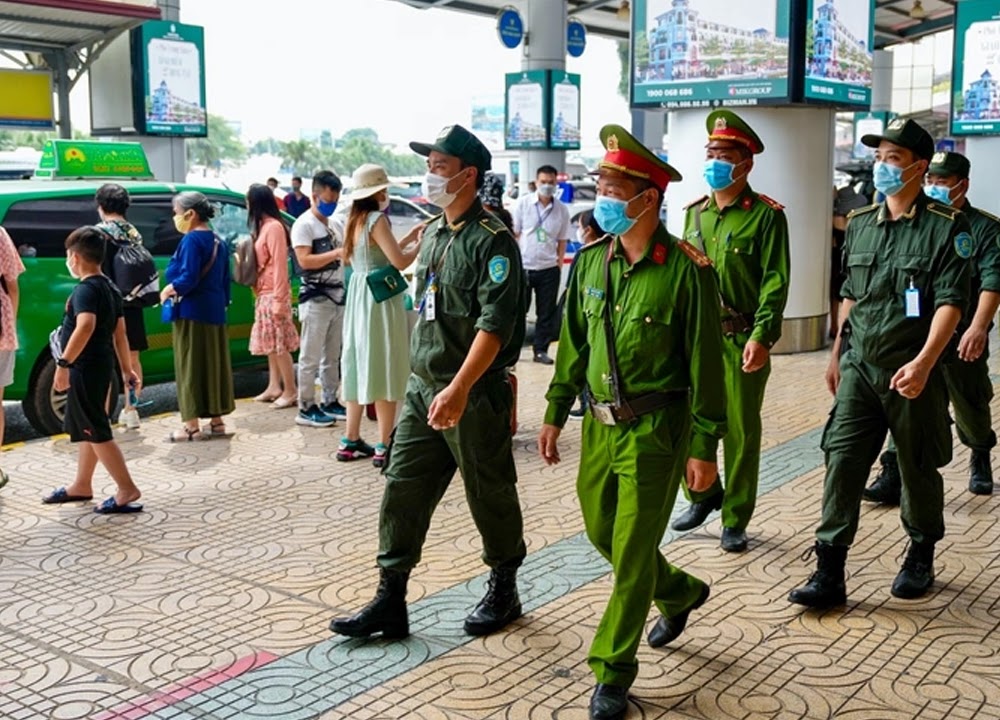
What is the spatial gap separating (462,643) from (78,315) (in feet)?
9.35

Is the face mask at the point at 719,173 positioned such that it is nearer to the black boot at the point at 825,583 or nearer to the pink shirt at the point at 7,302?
the black boot at the point at 825,583

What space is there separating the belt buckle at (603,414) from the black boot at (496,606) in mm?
940

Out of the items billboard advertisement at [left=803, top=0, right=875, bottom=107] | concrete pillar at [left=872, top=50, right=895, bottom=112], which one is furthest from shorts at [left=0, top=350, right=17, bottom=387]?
concrete pillar at [left=872, top=50, right=895, bottom=112]

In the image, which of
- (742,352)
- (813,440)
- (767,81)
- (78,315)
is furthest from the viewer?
(767,81)

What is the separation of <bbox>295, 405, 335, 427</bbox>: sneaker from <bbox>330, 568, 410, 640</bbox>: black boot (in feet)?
13.2

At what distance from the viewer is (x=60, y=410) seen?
27.1 ft

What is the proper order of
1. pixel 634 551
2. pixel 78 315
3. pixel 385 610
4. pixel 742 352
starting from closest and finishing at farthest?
pixel 634 551, pixel 385 610, pixel 742 352, pixel 78 315

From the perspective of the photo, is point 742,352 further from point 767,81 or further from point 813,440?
point 767,81

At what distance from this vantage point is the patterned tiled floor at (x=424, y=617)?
3.93 meters

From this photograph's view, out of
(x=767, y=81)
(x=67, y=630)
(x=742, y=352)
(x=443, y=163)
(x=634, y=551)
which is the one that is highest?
(x=767, y=81)

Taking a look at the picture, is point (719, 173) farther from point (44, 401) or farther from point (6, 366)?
point (44, 401)

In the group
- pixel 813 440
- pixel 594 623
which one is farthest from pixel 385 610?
pixel 813 440

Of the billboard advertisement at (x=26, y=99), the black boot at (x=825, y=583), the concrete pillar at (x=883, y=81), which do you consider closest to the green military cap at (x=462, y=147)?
the black boot at (x=825, y=583)

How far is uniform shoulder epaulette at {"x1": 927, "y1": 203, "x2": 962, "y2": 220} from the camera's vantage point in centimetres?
466
